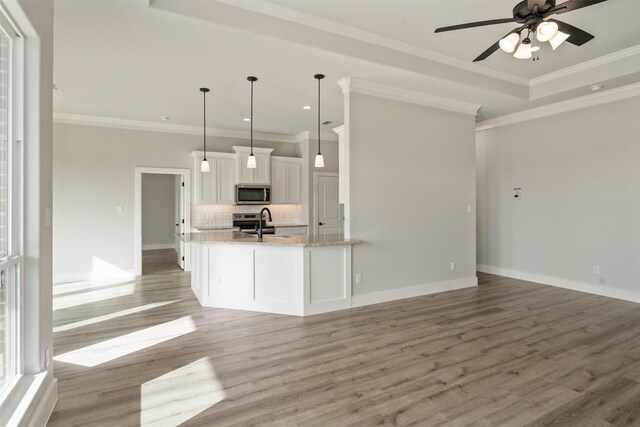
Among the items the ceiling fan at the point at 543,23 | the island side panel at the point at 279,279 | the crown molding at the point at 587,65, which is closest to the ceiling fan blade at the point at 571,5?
the ceiling fan at the point at 543,23

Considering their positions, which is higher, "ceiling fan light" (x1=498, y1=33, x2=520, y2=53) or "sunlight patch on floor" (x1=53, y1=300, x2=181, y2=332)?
"ceiling fan light" (x1=498, y1=33, x2=520, y2=53)

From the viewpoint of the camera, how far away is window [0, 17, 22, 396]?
187 cm

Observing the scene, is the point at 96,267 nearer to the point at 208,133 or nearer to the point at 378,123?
the point at 208,133

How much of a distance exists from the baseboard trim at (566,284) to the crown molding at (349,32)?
3372 mm

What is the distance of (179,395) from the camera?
235 cm

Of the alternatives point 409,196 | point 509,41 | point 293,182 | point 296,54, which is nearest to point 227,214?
point 293,182

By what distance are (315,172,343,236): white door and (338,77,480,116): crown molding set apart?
3.25 meters

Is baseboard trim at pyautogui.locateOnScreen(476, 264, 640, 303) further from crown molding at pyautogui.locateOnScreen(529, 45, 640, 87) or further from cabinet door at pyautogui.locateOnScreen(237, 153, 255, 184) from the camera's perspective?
cabinet door at pyautogui.locateOnScreen(237, 153, 255, 184)

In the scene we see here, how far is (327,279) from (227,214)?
3.77m

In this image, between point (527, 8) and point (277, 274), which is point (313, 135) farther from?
point (527, 8)

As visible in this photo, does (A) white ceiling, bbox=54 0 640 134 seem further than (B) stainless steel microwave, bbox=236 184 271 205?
No

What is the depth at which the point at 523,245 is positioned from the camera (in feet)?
19.4

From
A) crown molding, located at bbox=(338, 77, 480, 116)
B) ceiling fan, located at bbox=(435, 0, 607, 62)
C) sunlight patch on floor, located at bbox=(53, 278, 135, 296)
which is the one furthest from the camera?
sunlight patch on floor, located at bbox=(53, 278, 135, 296)

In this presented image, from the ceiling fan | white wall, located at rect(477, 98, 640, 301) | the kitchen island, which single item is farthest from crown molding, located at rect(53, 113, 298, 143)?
the ceiling fan
